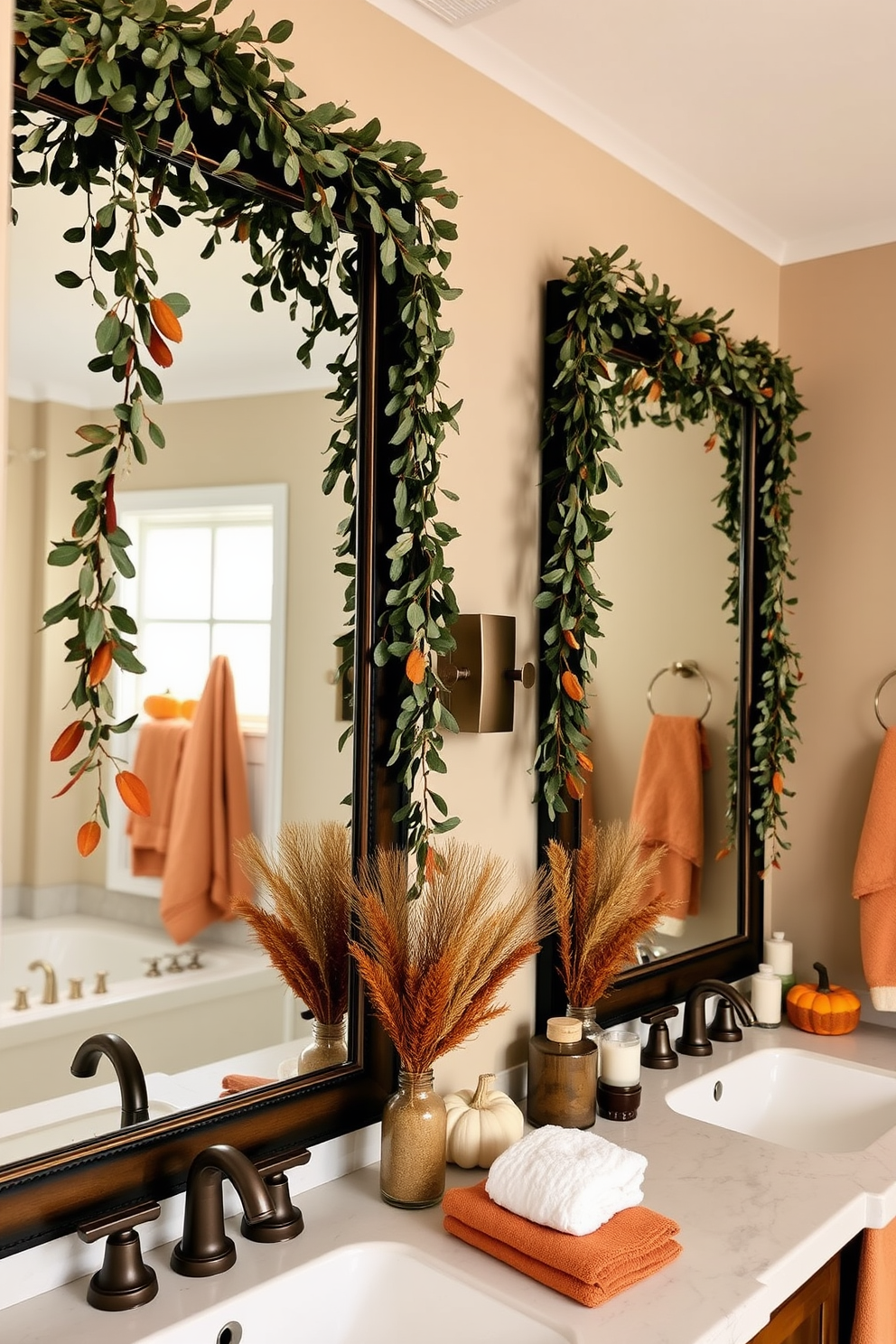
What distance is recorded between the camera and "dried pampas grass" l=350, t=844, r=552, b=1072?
1.51 m

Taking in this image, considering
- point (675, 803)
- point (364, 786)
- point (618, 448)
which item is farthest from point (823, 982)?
point (364, 786)

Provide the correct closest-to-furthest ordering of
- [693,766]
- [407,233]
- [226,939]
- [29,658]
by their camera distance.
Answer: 1. [29,658]
2. [226,939]
3. [407,233]
4. [693,766]

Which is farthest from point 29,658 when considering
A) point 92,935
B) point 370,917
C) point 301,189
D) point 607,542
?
point 607,542

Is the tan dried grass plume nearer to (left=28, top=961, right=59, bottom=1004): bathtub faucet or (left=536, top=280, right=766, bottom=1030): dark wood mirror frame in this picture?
(left=28, top=961, right=59, bottom=1004): bathtub faucet

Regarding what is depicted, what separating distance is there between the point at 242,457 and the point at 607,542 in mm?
831

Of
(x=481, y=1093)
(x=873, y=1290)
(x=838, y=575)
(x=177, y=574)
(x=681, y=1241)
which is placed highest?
(x=838, y=575)

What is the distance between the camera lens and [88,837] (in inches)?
50.9

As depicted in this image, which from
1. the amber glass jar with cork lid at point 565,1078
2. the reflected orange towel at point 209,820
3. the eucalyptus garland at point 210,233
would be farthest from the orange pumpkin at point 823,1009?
the reflected orange towel at point 209,820

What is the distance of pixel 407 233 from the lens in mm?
1585

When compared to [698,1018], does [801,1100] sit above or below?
below

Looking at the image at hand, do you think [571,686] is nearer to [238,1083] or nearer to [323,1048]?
[323,1048]

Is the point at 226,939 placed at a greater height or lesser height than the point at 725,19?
lesser

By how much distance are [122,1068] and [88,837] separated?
0.28 metres

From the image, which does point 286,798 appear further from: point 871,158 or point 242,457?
point 871,158
